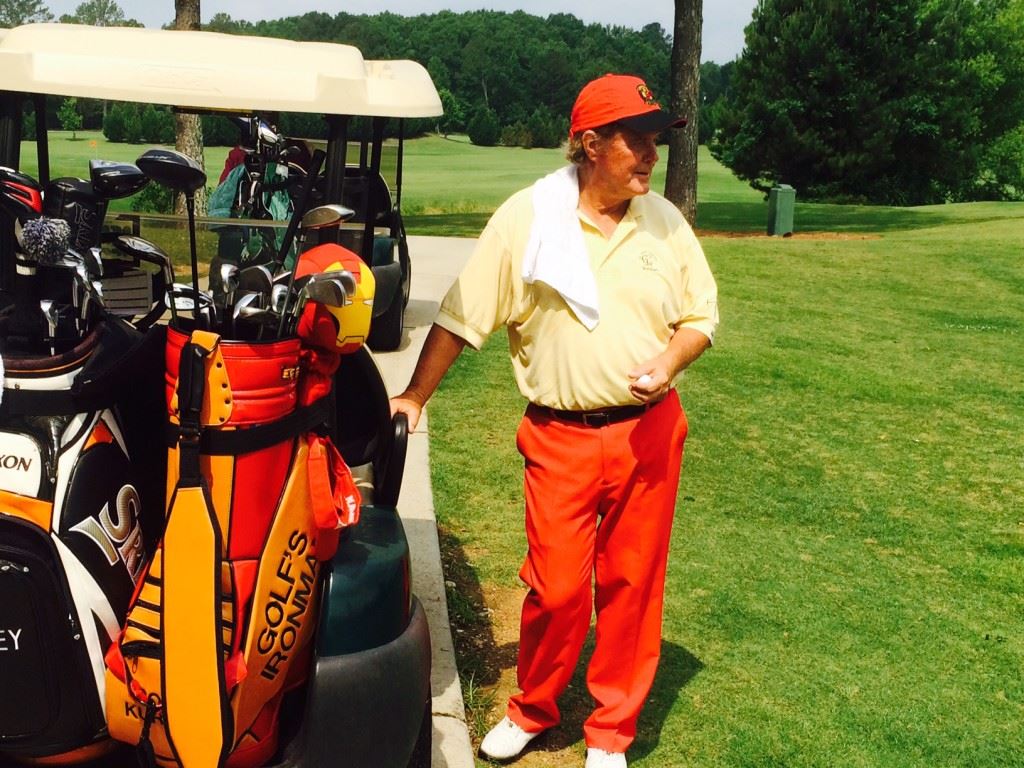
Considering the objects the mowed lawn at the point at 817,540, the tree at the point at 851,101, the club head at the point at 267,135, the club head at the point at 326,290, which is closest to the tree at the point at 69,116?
the mowed lawn at the point at 817,540

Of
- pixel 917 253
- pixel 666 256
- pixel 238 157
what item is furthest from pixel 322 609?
pixel 917 253

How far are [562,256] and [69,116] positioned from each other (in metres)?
1.48

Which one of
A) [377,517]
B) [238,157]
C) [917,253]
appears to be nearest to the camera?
[377,517]

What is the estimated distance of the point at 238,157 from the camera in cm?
449

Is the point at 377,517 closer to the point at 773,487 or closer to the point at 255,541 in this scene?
the point at 255,541

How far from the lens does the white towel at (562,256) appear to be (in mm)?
3107

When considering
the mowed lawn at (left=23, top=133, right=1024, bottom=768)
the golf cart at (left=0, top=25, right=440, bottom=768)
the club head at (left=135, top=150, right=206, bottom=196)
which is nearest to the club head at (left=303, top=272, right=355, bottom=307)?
the golf cart at (left=0, top=25, right=440, bottom=768)

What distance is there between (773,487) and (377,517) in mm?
3188

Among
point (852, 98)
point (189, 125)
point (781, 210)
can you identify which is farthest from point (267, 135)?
point (852, 98)

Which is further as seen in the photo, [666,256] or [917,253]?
[917,253]

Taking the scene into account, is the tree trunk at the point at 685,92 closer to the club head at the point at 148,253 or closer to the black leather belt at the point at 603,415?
the black leather belt at the point at 603,415

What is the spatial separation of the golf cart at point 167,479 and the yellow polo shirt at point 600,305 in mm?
463

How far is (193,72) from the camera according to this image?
8.54ft

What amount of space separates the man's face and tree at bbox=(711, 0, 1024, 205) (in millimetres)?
32765
